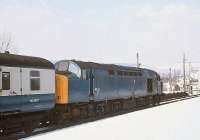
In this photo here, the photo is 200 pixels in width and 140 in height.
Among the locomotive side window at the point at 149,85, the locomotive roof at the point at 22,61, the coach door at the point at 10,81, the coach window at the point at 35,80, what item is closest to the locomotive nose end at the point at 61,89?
the locomotive roof at the point at 22,61

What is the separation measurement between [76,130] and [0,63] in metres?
5.05

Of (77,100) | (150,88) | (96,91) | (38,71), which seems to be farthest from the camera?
(150,88)

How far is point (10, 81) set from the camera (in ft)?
54.2

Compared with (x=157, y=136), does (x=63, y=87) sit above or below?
above

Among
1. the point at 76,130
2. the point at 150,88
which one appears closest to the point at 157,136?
the point at 76,130

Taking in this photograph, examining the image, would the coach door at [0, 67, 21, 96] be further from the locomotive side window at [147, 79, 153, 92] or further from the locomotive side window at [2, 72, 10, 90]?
the locomotive side window at [147, 79, 153, 92]

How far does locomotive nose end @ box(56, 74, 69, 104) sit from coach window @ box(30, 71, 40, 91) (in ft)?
10.3

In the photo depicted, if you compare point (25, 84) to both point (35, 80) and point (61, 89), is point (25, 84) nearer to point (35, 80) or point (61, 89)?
point (35, 80)

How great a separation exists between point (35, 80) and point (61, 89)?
11.2ft

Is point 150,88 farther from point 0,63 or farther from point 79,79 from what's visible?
point 0,63

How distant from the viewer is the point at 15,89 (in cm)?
1677

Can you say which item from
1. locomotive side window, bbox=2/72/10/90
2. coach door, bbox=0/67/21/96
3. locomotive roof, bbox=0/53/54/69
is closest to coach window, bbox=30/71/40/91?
locomotive roof, bbox=0/53/54/69

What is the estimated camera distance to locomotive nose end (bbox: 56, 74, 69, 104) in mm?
21562

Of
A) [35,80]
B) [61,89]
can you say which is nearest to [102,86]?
[61,89]
